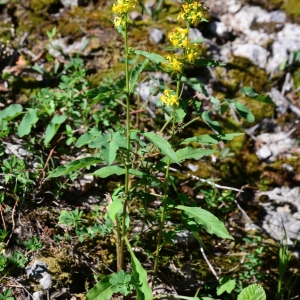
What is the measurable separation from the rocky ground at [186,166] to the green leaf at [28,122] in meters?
0.18

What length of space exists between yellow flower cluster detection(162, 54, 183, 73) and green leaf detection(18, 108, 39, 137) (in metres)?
1.18

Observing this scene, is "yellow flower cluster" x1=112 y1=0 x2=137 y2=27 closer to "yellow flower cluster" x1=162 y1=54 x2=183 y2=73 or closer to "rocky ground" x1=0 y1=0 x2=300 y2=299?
"yellow flower cluster" x1=162 y1=54 x2=183 y2=73

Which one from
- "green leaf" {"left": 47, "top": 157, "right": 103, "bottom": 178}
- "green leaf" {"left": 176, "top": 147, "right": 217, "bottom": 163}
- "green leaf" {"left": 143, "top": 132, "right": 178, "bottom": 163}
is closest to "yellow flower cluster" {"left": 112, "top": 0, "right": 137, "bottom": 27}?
"green leaf" {"left": 143, "top": 132, "right": 178, "bottom": 163}

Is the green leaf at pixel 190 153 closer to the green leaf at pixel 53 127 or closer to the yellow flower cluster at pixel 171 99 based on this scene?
the yellow flower cluster at pixel 171 99

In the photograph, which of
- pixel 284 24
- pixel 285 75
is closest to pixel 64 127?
pixel 285 75

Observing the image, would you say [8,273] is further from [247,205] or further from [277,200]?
[277,200]

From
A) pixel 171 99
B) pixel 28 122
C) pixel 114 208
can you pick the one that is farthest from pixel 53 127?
pixel 171 99

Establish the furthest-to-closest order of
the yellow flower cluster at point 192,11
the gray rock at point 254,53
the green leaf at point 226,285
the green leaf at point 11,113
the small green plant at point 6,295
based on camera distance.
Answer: the gray rock at point 254,53, the green leaf at point 11,113, the green leaf at point 226,285, the small green plant at point 6,295, the yellow flower cluster at point 192,11

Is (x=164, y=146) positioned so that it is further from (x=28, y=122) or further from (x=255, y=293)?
(x=28, y=122)

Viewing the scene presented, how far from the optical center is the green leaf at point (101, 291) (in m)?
2.13

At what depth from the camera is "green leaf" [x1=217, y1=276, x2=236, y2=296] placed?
2543 millimetres

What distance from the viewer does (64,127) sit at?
3303 mm

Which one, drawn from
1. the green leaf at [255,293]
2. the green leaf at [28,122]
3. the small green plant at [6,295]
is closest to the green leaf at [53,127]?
the green leaf at [28,122]

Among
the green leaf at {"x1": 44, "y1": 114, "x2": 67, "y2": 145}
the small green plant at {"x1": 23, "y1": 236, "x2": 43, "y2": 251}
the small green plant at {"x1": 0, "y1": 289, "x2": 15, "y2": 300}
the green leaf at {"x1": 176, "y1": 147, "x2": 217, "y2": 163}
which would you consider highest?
the green leaf at {"x1": 176, "y1": 147, "x2": 217, "y2": 163}
